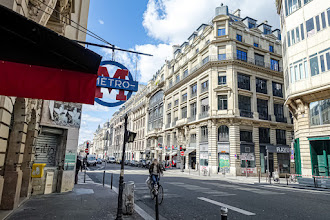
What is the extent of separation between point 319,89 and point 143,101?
53.1 meters

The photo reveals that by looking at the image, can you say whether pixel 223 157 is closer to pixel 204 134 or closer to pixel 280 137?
pixel 204 134

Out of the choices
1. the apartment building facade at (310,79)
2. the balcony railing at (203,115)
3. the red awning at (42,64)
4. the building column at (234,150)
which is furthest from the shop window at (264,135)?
the red awning at (42,64)

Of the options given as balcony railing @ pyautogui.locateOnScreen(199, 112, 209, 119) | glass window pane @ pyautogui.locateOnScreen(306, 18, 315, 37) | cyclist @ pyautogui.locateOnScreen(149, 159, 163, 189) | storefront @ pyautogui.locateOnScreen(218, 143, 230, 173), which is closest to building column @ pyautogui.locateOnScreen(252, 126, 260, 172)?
storefront @ pyautogui.locateOnScreen(218, 143, 230, 173)

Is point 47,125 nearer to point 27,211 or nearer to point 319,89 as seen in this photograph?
point 27,211

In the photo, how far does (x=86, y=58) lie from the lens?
3.75 metres

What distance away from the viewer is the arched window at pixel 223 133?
3175 centimetres

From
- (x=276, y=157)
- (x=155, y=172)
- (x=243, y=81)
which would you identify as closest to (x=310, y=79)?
(x=243, y=81)

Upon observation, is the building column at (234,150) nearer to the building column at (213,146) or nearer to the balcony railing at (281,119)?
the building column at (213,146)

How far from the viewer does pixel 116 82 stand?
610cm

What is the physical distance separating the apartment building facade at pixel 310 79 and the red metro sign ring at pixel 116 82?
18137mm

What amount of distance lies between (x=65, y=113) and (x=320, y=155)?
2049 centimetres

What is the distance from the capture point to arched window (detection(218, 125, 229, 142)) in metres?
31.8

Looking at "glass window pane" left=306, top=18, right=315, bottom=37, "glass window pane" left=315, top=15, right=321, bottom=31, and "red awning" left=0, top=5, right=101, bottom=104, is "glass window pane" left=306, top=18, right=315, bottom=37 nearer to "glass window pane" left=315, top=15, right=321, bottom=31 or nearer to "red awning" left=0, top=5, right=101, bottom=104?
"glass window pane" left=315, top=15, right=321, bottom=31

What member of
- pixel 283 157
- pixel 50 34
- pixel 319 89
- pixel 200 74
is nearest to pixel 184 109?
pixel 200 74
